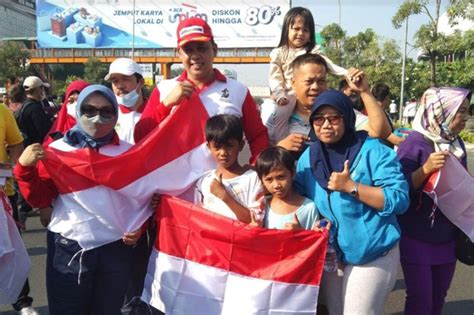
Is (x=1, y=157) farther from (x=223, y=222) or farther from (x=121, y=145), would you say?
(x=223, y=222)

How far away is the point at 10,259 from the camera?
327 cm

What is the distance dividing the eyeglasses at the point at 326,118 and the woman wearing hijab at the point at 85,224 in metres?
1.18

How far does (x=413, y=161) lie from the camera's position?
10.3 feet

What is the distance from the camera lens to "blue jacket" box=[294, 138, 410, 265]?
8.54 feet

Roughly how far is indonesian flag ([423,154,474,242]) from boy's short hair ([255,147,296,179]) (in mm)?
906

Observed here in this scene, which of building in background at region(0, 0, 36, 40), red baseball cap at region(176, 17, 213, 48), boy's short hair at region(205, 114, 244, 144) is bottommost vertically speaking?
boy's short hair at region(205, 114, 244, 144)

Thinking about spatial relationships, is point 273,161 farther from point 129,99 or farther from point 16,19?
point 16,19

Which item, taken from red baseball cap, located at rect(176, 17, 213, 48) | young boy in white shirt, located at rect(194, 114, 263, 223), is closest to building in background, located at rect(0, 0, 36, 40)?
red baseball cap, located at rect(176, 17, 213, 48)

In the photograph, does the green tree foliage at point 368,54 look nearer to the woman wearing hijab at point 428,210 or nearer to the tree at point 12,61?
the woman wearing hijab at point 428,210

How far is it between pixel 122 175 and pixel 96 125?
0.33 meters

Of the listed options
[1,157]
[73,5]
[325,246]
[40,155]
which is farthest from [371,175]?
[73,5]

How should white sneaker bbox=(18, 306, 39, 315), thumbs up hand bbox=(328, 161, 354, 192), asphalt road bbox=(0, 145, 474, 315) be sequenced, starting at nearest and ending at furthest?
thumbs up hand bbox=(328, 161, 354, 192)
white sneaker bbox=(18, 306, 39, 315)
asphalt road bbox=(0, 145, 474, 315)

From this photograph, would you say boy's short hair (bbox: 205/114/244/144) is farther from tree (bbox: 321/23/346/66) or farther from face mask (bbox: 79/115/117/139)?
tree (bbox: 321/23/346/66)

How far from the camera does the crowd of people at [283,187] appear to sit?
265cm
